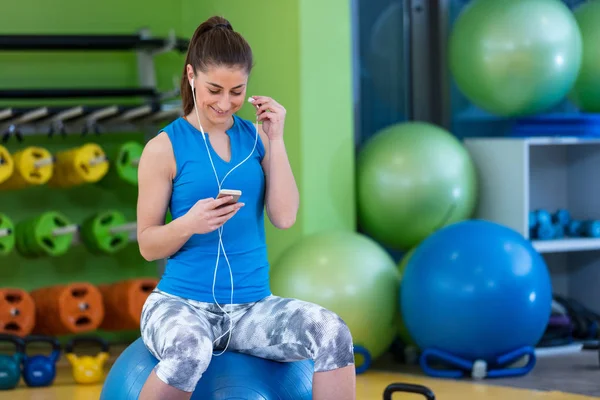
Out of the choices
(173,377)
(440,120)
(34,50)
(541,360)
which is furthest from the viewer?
(440,120)

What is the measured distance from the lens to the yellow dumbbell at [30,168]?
450 cm

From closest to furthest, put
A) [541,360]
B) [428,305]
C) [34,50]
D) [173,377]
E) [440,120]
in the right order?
[173,377] < [428,305] < [541,360] < [34,50] < [440,120]

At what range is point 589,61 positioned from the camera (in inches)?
195

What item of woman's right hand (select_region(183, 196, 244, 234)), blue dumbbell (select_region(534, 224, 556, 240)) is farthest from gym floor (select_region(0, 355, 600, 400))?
woman's right hand (select_region(183, 196, 244, 234))

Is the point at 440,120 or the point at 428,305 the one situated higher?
the point at 440,120

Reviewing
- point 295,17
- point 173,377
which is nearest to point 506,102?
point 295,17

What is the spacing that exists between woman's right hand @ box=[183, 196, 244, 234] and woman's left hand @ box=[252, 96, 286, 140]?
0.97 feet

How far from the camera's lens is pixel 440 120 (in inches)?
208

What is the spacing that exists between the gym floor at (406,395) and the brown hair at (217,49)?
66.0 inches

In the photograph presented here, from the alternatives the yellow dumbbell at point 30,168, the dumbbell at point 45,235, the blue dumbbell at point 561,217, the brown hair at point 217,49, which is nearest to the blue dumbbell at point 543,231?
the blue dumbbell at point 561,217

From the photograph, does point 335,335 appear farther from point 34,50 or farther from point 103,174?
point 34,50

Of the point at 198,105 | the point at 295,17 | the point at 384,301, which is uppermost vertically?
the point at 295,17

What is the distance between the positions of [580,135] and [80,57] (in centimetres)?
253

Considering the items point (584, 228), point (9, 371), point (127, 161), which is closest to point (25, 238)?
point (127, 161)
